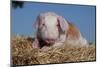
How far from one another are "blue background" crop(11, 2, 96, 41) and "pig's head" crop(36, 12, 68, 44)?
0.07 metres

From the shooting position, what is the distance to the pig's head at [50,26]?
3.77 metres

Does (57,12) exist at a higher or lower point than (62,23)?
higher

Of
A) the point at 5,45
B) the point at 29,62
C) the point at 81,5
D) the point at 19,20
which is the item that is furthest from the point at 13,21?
the point at 81,5

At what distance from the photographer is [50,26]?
151 inches

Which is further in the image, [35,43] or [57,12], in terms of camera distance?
[57,12]

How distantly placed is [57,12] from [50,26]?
24cm

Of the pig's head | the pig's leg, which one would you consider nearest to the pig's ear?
the pig's head

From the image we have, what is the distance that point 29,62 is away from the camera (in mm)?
3711

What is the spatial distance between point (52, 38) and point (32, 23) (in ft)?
1.29

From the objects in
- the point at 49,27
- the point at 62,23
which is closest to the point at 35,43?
the point at 49,27

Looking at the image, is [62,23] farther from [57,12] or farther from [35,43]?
[35,43]

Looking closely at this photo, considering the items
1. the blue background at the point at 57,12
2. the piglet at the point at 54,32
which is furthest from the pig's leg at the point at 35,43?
the blue background at the point at 57,12

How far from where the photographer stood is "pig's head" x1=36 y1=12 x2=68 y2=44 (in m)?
3.77

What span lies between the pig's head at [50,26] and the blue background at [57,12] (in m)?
0.07
